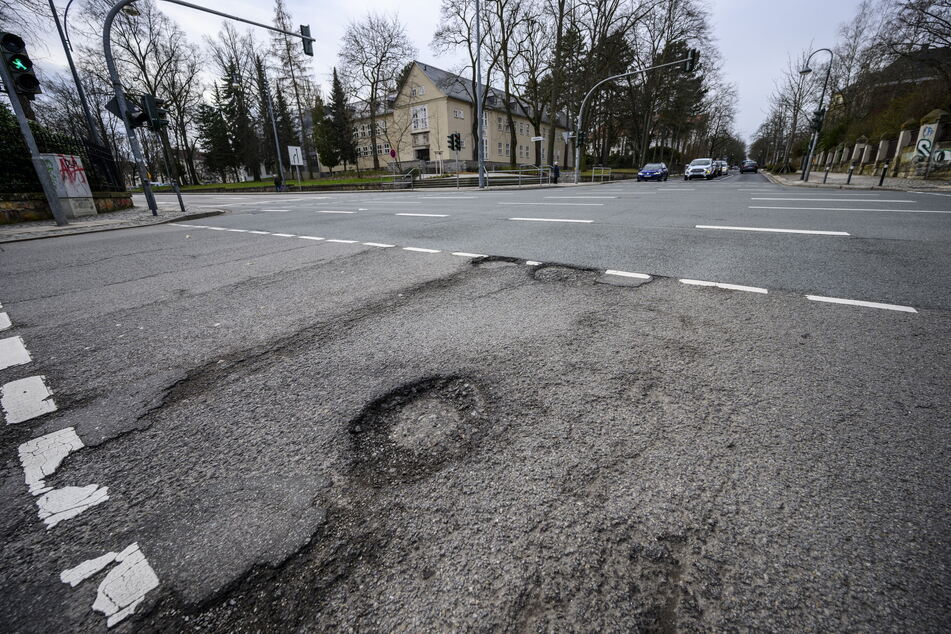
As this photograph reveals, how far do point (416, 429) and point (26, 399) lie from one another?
2.17 metres

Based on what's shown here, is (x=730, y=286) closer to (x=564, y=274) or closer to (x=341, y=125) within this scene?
(x=564, y=274)

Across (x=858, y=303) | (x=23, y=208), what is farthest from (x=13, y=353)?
(x=23, y=208)

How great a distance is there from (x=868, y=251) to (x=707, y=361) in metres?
4.21

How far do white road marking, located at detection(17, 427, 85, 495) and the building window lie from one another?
175ft

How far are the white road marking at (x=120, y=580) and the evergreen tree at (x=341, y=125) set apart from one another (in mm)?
53556

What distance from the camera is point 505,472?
1.52 m

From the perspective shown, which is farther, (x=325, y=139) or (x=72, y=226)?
(x=325, y=139)

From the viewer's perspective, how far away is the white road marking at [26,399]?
6.55ft

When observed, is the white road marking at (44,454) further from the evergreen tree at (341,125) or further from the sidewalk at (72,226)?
the evergreen tree at (341,125)

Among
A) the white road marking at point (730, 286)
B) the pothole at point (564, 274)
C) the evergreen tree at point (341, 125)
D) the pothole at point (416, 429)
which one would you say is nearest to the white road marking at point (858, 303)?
the white road marking at point (730, 286)

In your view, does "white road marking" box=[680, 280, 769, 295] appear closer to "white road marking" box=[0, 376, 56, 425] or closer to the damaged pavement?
the damaged pavement

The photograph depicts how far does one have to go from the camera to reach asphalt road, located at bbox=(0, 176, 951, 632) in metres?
1.11

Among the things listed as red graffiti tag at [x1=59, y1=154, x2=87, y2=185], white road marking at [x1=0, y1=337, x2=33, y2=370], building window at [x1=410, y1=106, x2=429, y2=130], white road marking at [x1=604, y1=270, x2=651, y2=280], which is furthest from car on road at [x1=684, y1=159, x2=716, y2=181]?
white road marking at [x1=0, y1=337, x2=33, y2=370]

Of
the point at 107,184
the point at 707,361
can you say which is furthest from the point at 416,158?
the point at 707,361
